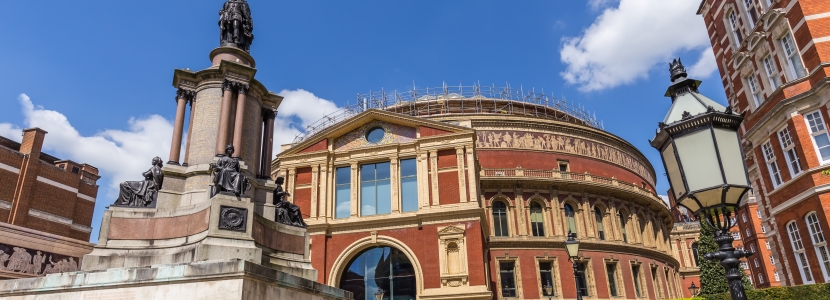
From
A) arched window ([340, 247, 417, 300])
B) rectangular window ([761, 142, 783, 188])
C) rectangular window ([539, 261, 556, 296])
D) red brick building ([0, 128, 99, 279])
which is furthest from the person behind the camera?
A: rectangular window ([539, 261, 556, 296])

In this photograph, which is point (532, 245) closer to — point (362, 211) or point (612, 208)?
point (612, 208)

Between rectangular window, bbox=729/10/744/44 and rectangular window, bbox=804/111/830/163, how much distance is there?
749 centimetres

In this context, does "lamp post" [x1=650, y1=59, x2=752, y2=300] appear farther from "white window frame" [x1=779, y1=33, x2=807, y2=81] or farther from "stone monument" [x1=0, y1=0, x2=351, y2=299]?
"white window frame" [x1=779, y1=33, x2=807, y2=81]

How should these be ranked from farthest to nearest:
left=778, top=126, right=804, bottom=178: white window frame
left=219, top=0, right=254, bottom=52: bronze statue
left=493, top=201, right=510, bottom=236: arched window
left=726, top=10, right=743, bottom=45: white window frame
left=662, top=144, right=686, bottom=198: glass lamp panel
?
1. left=493, top=201, right=510, bottom=236: arched window
2. left=726, top=10, right=743, bottom=45: white window frame
3. left=778, top=126, right=804, bottom=178: white window frame
4. left=219, top=0, right=254, bottom=52: bronze statue
5. left=662, top=144, right=686, bottom=198: glass lamp panel

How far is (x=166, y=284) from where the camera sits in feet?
32.6

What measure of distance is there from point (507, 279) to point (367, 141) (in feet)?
44.8

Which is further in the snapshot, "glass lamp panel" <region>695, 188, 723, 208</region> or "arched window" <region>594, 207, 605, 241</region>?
"arched window" <region>594, 207, 605, 241</region>

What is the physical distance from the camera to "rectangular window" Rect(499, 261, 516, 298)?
34844 millimetres

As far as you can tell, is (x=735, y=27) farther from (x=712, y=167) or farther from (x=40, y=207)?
(x=40, y=207)

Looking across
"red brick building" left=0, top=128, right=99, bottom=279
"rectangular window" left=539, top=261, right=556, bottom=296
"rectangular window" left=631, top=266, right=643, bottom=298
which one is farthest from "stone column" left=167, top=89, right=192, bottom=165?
"rectangular window" left=631, top=266, right=643, bottom=298

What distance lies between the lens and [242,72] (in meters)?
14.0

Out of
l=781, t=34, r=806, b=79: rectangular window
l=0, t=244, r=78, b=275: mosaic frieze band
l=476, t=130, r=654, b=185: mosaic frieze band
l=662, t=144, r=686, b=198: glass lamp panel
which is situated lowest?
l=662, t=144, r=686, b=198: glass lamp panel

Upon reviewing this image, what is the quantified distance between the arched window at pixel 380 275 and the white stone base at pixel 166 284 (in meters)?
17.8

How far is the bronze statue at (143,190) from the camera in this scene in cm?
1218
